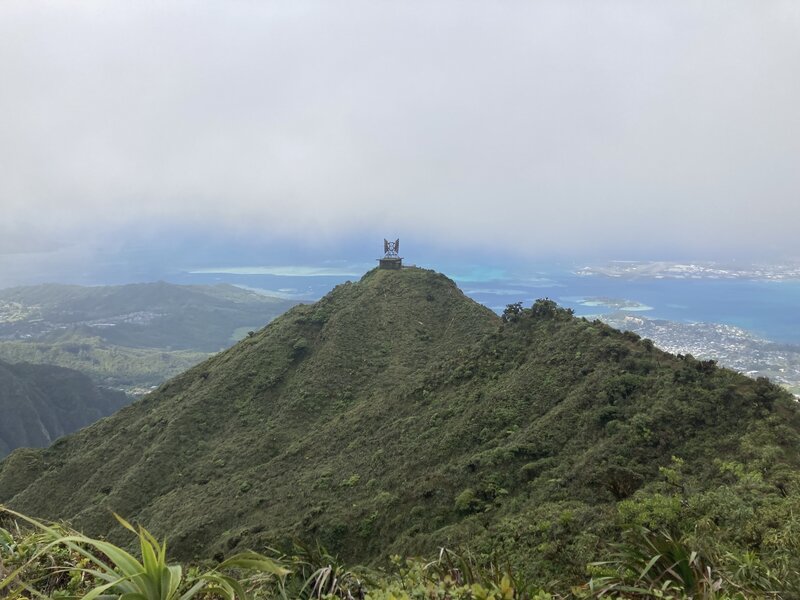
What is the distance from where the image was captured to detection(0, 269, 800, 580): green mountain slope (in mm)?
13625

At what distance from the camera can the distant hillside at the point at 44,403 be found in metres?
98.7

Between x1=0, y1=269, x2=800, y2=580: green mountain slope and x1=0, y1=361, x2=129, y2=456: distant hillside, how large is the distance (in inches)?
2855

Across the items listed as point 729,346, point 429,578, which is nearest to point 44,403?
point 729,346

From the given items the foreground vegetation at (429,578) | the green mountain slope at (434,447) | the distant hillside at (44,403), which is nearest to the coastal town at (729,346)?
the green mountain slope at (434,447)

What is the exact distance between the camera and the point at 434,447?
889 inches

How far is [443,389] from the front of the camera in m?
28.8

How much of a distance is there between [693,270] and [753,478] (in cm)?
16813

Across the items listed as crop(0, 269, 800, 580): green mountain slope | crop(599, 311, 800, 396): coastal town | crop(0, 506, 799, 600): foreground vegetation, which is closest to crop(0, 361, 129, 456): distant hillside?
crop(0, 269, 800, 580): green mountain slope

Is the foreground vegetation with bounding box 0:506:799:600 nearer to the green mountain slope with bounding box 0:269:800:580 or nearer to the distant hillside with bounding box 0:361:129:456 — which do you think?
the green mountain slope with bounding box 0:269:800:580

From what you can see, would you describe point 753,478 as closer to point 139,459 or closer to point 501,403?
point 501,403

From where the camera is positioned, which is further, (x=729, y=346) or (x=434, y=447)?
(x=729, y=346)

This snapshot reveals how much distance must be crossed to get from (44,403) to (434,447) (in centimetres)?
11748

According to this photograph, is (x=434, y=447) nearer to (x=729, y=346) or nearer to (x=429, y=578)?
(x=429, y=578)

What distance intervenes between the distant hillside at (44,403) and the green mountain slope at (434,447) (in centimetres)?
7252
